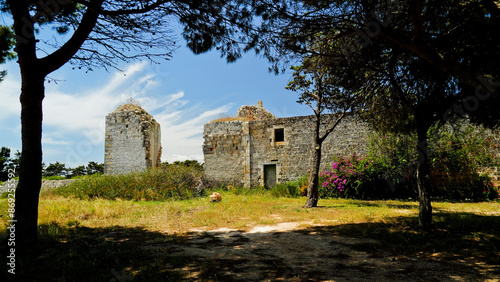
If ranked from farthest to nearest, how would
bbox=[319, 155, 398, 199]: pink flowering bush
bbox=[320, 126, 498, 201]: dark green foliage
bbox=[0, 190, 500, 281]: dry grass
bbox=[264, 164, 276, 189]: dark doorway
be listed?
bbox=[264, 164, 276, 189]: dark doorway, bbox=[319, 155, 398, 199]: pink flowering bush, bbox=[320, 126, 498, 201]: dark green foliage, bbox=[0, 190, 500, 281]: dry grass

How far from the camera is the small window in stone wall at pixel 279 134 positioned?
56.3 feet

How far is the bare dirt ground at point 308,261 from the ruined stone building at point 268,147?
10216 millimetres

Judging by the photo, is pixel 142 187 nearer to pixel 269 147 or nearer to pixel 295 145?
pixel 269 147

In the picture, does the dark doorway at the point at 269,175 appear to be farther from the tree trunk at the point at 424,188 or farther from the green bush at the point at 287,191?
the tree trunk at the point at 424,188

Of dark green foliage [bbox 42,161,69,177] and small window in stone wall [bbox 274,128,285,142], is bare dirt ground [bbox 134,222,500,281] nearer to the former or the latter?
small window in stone wall [bbox 274,128,285,142]

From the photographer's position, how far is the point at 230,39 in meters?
6.11

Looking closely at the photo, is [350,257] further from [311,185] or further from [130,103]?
[130,103]

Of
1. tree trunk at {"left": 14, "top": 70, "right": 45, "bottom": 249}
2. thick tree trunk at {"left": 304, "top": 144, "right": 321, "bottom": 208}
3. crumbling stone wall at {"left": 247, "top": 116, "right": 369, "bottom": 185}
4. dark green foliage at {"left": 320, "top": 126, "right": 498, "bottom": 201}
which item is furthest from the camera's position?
crumbling stone wall at {"left": 247, "top": 116, "right": 369, "bottom": 185}

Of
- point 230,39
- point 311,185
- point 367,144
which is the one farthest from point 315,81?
point 367,144

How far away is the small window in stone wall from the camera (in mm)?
17164

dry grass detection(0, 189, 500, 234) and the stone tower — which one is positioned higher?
the stone tower

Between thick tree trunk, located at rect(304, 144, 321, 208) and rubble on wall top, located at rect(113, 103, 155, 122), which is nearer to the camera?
thick tree trunk, located at rect(304, 144, 321, 208)

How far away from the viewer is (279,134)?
17359 millimetres

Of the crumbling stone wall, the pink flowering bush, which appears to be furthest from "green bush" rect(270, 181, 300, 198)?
the crumbling stone wall
